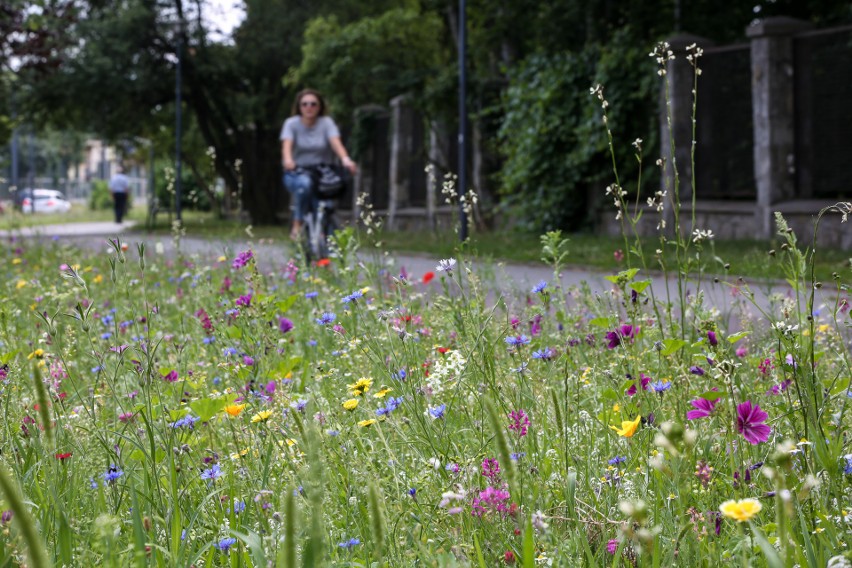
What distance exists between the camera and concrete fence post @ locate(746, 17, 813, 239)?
48.4 ft

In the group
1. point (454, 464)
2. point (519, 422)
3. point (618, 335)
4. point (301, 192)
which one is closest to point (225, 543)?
point (454, 464)

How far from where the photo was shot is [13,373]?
112 inches

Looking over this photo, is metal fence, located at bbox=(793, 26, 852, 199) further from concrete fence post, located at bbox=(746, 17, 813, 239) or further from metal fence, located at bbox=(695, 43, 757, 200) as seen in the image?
metal fence, located at bbox=(695, 43, 757, 200)

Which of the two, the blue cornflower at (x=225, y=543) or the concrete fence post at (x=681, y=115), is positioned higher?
the concrete fence post at (x=681, y=115)

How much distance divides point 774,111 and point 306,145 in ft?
23.4

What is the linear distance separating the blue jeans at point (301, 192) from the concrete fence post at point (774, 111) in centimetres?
682

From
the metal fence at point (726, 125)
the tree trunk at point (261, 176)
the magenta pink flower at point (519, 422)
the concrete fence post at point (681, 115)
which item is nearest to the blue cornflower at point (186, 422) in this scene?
the magenta pink flower at point (519, 422)

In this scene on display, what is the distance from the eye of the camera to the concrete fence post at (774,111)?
14758mm

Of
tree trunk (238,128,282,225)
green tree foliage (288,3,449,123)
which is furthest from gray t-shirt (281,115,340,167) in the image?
tree trunk (238,128,282,225)

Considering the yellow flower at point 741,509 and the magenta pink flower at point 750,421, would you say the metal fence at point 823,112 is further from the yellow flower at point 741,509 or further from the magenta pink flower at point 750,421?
the yellow flower at point 741,509

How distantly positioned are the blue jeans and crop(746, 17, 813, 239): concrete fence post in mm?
6817

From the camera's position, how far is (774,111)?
14812 millimetres

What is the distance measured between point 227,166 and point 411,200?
908 centimetres

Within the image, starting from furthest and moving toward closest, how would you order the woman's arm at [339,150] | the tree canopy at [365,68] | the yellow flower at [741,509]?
the tree canopy at [365,68]
the woman's arm at [339,150]
the yellow flower at [741,509]
